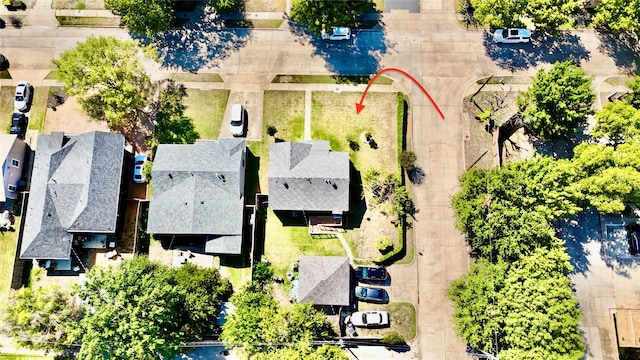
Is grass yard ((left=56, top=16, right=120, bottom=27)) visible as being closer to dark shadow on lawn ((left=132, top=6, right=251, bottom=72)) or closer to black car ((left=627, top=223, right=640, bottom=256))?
dark shadow on lawn ((left=132, top=6, right=251, bottom=72))

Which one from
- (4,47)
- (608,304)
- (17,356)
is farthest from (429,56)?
(17,356)

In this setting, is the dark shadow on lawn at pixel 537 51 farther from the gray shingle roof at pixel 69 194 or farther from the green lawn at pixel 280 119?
the gray shingle roof at pixel 69 194

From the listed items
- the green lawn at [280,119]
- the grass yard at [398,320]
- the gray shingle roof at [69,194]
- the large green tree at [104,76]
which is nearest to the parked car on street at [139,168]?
the gray shingle roof at [69,194]

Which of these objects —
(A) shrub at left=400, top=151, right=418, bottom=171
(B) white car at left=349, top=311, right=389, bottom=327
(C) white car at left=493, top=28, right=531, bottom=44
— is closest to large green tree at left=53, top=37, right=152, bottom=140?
(A) shrub at left=400, top=151, right=418, bottom=171

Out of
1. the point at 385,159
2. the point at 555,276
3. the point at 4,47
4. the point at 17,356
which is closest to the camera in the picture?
the point at 555,276

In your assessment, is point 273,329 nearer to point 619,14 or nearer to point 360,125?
point 360,125

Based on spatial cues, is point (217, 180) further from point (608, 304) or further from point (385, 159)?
point (608, 304)
